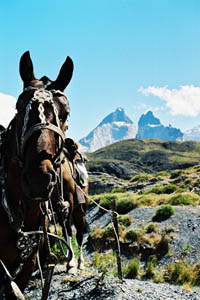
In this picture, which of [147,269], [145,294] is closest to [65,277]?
[145,294]

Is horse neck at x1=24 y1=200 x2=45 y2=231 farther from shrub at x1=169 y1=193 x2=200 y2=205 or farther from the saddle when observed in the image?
shrub at x1=169 y1=193 x2=200 y2=205

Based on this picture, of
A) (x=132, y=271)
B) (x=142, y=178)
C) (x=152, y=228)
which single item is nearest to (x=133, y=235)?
(x=152, y=228)

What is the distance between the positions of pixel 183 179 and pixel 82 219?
80.5ft

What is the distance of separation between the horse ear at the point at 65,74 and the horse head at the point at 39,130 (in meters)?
0.06

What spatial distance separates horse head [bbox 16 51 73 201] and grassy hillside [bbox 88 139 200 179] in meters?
59.7

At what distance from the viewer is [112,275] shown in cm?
731

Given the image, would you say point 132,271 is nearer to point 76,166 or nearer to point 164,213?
point 76,166

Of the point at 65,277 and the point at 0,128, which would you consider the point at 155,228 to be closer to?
the point at 65,277

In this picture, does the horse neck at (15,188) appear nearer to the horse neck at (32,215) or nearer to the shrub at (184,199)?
the horse neck at (32,215)

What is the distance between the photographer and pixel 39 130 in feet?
8.50

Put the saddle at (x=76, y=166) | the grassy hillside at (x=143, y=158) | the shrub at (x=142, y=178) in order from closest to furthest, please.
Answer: the saddle at (x=76, y=166), the shrub at (x=142, y=178), the grassy hillside at (x=143, y=158)

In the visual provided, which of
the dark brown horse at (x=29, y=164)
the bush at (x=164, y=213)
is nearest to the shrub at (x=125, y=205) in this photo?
the bush at (x=164, y=213)

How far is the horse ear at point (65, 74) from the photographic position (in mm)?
3439

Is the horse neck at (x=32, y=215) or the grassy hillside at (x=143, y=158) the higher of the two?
the grassy hillside at (x=143, y=158)
